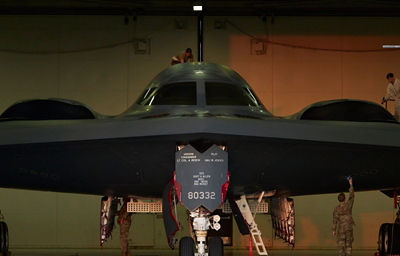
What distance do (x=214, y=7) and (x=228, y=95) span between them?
28.8ft

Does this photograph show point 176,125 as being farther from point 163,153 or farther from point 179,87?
point 179,87

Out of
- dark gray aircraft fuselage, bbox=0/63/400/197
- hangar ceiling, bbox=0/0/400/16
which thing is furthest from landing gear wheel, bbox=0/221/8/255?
hangar ceiling, bbox=0/0/400/16

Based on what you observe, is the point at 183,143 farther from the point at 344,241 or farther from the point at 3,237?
the point at 344,241

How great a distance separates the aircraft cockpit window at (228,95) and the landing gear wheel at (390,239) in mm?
4644

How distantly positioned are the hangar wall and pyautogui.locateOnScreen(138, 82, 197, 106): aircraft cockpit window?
8.24 metres

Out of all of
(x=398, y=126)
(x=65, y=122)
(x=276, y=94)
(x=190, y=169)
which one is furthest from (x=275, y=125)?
(x=276, y=94)

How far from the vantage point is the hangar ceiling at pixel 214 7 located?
18812 mm

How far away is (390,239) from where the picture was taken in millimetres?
13914

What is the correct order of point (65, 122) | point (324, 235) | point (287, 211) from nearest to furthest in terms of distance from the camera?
point (65, 122), point (287, 211), point (324, 235)

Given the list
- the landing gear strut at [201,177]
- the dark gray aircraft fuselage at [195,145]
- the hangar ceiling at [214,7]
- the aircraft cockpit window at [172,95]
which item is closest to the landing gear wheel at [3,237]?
the dark gray aircraft fuselage at [195,145]

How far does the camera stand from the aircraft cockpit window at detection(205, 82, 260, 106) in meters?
10.4

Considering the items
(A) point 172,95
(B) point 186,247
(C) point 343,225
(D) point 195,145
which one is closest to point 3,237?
(A) point 172,95

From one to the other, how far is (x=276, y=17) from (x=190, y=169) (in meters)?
11.9

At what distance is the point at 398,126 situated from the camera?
939 cm
